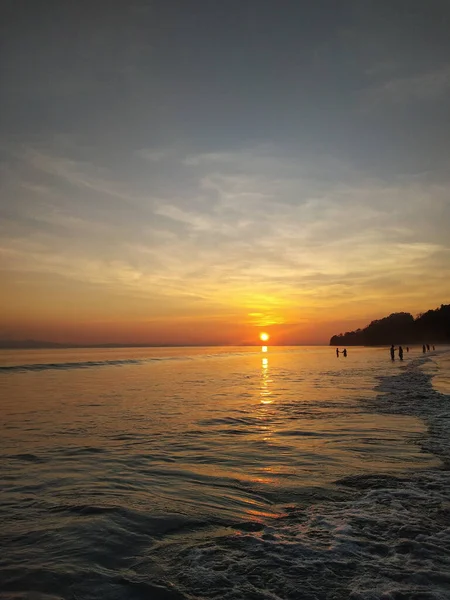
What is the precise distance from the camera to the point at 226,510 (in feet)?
26.0

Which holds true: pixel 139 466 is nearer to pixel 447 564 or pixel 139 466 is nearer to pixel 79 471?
pixel 79 471

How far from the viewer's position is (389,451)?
40.7 feet

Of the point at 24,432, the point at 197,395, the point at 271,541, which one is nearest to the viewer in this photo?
the point at 271,541

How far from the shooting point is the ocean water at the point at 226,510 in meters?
5.34

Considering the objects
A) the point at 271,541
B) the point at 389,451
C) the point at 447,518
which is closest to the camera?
the point at 271,541

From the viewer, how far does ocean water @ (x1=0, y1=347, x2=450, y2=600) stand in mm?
5336

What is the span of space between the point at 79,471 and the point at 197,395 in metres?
18.4

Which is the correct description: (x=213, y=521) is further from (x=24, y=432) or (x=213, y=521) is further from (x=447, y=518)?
(x=24, y=432)

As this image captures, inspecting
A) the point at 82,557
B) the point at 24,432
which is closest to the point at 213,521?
the point at 82,557

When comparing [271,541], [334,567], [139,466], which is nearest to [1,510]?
[139,466]

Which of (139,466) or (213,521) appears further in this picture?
(139,466)

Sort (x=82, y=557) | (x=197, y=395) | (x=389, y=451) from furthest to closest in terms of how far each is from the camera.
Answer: (x=197, y=395) < (x=389, y=451) < (x=82, y=557)

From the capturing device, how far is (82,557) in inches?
237

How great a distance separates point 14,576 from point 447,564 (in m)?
5.79
